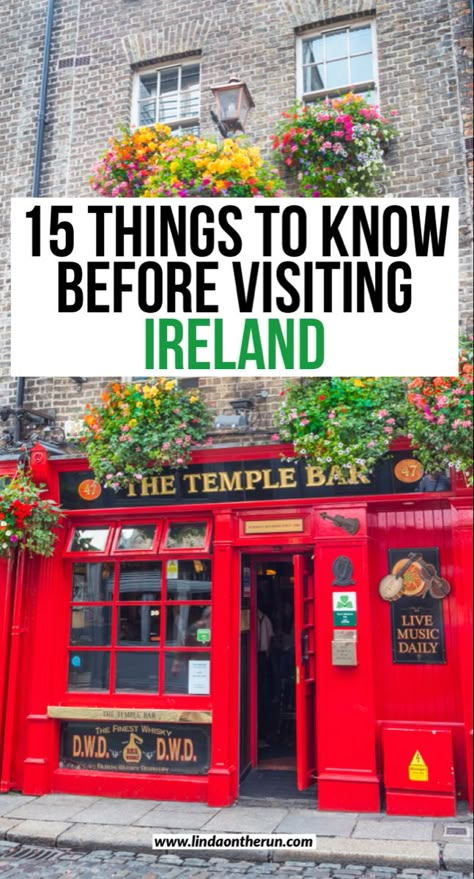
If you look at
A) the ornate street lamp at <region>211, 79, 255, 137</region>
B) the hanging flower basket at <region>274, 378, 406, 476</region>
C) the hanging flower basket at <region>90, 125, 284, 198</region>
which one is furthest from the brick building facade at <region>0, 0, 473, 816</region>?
the hanging flower basket at <region>90, 125, 284, 198</region>

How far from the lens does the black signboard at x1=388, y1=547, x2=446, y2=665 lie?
731 cm

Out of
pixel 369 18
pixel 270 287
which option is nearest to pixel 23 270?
pixel 270 287

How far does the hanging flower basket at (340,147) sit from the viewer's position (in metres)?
8.33

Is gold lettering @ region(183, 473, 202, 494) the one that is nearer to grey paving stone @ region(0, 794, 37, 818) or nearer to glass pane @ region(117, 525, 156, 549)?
glass pane @ region(117, 525, 156, 549)

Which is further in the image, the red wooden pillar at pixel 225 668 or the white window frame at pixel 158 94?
the white window frame at pixel 158 94

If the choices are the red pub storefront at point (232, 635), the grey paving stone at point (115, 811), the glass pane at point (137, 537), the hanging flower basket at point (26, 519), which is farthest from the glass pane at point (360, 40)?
the grey paving stone at point (115, 811)

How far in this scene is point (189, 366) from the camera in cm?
775

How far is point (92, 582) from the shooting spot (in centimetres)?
851

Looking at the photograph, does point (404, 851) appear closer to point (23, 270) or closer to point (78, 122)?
point (23, 270)

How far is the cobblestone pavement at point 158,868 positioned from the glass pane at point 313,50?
9.03 m

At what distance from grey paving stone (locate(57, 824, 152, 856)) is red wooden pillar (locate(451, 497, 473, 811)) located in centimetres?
292

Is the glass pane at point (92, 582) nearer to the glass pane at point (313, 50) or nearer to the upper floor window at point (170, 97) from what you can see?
the upper floor window at point (170, 97)

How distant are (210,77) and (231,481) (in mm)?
5469

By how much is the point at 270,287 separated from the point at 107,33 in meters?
6.02
